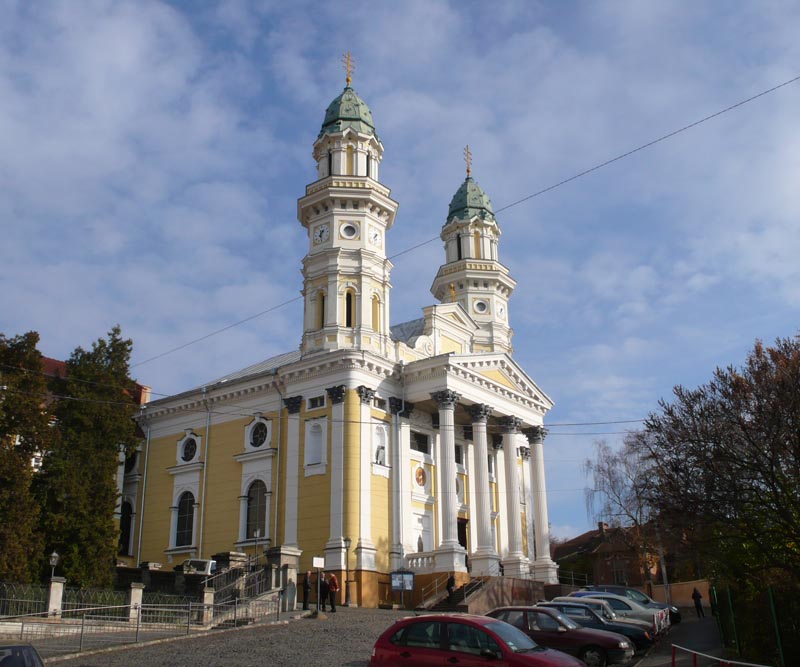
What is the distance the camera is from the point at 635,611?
2298 centimetres

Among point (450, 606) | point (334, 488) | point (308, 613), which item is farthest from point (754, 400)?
point (334, 488)

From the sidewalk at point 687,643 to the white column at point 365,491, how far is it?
11529 millimetres

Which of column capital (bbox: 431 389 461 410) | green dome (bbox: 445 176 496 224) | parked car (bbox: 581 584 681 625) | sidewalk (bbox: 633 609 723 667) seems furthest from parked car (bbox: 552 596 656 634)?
green dome (bbox: 445 176 496 224)

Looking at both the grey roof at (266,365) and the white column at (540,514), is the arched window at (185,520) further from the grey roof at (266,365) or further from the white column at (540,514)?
the white column at (540,514)

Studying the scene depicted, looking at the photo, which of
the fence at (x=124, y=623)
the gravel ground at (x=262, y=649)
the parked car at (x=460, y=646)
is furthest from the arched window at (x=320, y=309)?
the parked car at (x=460, y=646)

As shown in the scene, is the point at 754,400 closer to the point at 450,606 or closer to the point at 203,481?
the point at 450,606

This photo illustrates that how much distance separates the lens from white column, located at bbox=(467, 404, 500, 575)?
3447cm

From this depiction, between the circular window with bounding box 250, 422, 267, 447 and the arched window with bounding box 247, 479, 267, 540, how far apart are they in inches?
67.4

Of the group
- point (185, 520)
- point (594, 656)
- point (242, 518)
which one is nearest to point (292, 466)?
point (242, 518)

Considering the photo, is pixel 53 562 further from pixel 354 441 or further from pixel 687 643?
pixel 687 643

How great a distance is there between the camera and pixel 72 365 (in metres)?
35.3

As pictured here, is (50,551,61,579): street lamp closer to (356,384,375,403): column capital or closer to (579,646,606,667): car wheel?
(356,384,375,403): column capital

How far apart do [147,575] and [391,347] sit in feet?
47.3

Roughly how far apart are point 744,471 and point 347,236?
83.8 feet
